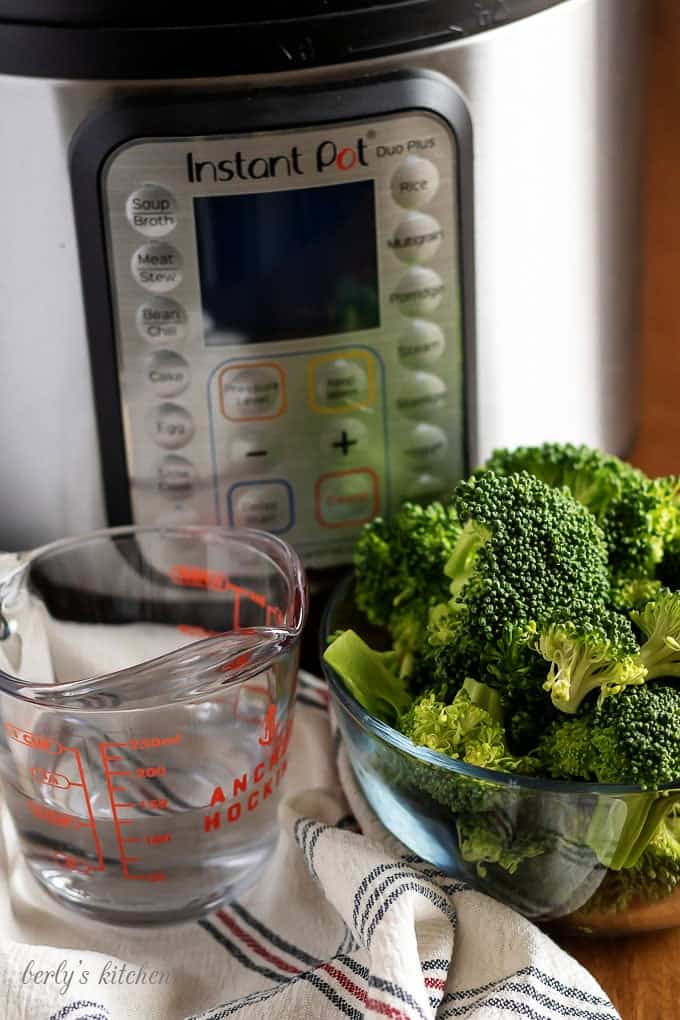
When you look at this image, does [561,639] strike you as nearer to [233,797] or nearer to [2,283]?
[233,797]

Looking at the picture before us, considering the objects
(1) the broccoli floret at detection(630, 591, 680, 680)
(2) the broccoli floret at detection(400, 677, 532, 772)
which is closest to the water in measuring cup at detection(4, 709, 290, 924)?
(2) the broccoli floret at detection(400, 677, 532, 772)

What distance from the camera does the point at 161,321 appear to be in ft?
2.51

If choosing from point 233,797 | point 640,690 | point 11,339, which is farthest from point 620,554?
point 11,339

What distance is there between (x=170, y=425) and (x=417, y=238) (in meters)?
0.18

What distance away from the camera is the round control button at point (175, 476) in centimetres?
81

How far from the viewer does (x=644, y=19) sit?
2.77 feet

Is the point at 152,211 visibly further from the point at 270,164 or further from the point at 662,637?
the point at 662,637

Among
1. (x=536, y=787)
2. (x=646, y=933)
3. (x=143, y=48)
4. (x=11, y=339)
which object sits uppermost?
(x=143, y=48)

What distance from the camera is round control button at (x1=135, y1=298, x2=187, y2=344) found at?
2.50ft

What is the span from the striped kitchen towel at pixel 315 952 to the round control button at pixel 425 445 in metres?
0.20

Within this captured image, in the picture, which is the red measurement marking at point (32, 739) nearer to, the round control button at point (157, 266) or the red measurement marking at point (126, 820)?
the red measurement marking at point (126, 820)

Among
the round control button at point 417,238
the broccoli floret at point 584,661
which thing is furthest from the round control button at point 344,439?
the broccoli floret at point 584,661

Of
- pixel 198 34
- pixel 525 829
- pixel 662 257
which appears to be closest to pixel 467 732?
pixel 525 829

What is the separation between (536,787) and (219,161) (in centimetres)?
36
